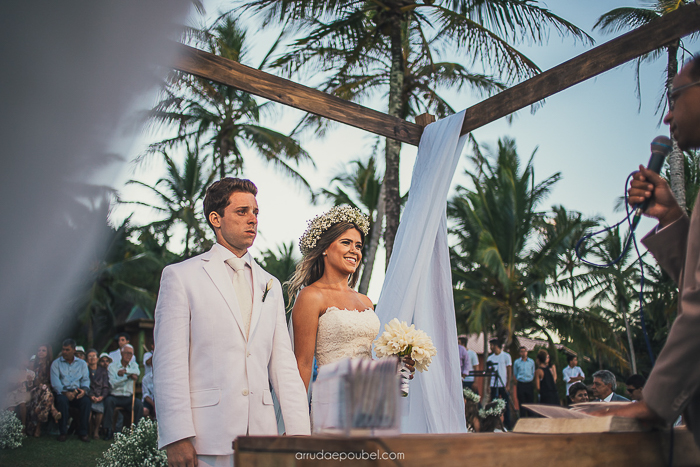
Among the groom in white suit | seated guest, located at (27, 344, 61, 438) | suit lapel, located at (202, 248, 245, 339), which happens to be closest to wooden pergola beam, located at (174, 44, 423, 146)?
the groom in white suit

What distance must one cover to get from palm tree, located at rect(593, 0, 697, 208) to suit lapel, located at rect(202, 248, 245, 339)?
41.7 ft

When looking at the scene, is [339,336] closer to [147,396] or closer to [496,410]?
[496,410]

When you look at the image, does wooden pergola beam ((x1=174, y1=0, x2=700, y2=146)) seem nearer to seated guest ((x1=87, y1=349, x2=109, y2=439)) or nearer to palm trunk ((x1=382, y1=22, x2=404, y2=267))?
palm trunk ((x1=382, y1=22, x2=404, y2=267))

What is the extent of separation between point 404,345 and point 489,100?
2657 millimetres

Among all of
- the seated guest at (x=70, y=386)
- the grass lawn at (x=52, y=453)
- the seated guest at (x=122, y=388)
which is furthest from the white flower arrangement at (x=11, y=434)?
the seated guest at (x=122, y=388)

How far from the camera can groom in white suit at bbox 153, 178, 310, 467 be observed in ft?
8.63

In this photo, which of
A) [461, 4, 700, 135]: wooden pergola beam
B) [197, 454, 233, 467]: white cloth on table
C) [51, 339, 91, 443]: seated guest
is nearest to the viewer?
[197, 454, 233, 467]: white cloth on table

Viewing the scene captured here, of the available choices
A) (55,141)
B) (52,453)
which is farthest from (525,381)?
(55,141)

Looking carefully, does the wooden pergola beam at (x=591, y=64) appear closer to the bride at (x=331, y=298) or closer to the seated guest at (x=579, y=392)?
the bride at (x=331, y=298)

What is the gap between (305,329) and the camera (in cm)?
387

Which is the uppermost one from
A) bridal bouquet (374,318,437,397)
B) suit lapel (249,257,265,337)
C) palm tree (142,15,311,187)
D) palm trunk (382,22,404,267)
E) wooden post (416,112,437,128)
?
palm tree (142,15,311,187)

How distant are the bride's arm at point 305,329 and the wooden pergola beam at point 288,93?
1725mm

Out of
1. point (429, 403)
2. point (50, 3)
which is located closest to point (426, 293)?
point (429, 403)

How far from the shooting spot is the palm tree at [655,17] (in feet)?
45.2
